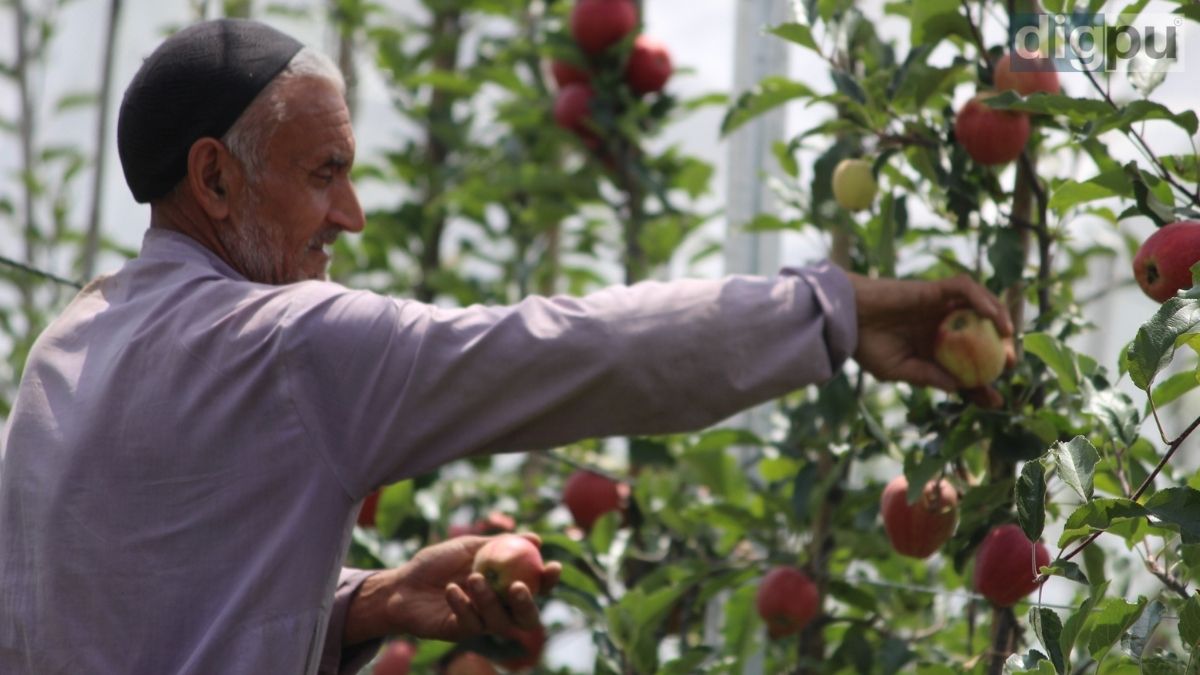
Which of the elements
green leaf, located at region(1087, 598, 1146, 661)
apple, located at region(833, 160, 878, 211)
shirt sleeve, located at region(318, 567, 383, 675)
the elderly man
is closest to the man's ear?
the elderly man

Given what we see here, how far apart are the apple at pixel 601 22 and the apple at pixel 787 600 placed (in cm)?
115

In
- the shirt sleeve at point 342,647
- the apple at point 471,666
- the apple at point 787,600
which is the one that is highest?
the shirt sleeve at point 342,647

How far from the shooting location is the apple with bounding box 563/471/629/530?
2.70 metres

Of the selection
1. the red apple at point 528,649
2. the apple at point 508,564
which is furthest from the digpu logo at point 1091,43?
the red apple at point 528,649

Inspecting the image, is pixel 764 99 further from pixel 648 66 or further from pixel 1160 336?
pixel 648 66

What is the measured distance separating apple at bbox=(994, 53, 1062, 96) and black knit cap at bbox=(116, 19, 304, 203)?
0.74 m

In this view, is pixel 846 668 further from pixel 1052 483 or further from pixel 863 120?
pixel 863 120

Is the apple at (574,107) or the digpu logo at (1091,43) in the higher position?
the digpu logo at (1091,43)

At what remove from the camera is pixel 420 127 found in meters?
3.76

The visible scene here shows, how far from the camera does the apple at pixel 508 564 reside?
166 centimetres

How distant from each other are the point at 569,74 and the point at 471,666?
3.75 feet

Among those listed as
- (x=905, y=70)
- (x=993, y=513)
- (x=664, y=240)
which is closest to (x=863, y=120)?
(x=905, y=70)

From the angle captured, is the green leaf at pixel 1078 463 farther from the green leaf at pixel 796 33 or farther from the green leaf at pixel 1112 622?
the green leaf at pixel 796 33

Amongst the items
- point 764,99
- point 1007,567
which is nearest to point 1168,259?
point 1007,567
